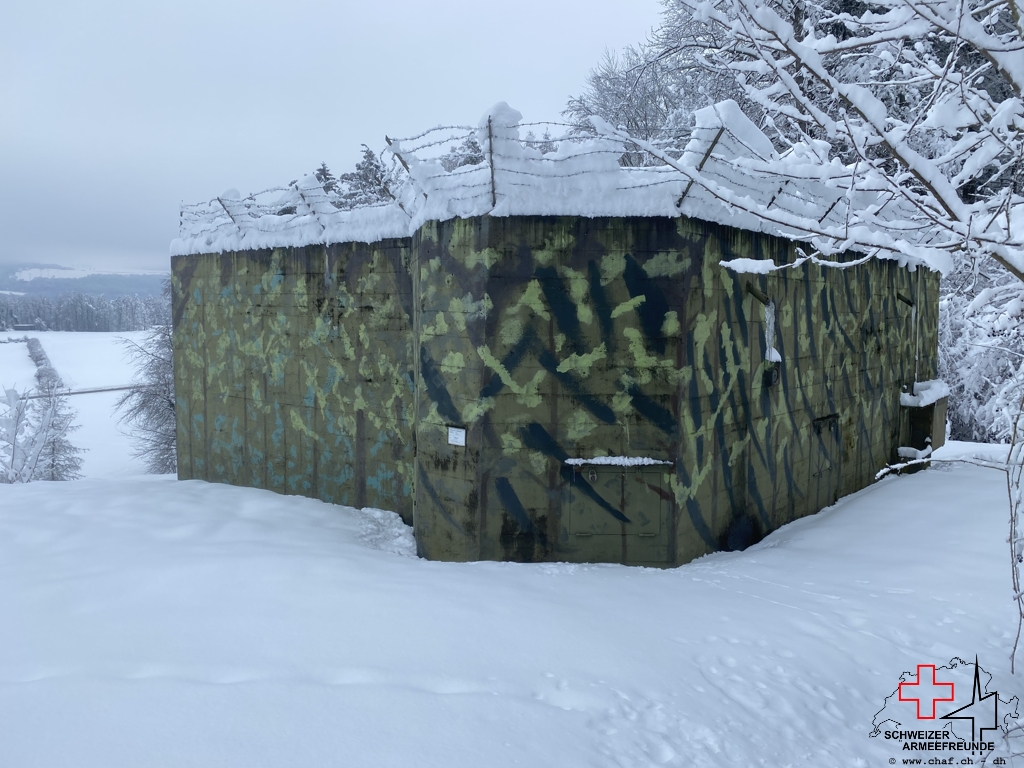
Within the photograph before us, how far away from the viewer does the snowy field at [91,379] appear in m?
35.6

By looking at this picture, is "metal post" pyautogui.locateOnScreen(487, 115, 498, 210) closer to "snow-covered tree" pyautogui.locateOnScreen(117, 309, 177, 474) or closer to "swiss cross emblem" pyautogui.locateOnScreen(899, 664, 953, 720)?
"swiss cross emblem" pyautogui.locateOnScreen(899, 664, 953, 720)

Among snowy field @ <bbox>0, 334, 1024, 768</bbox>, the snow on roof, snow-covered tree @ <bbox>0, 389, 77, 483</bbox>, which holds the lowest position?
snow-covered tree @ <bbox>0, 389, 77, 483</bbox>

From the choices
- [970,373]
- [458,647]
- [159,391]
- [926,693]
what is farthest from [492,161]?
[159,391]

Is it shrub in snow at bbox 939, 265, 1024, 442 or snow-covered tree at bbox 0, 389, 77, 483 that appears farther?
snow-covered tree at bbox 0, 389, 77, 483

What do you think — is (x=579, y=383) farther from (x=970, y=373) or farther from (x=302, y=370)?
(x=970, y=373)

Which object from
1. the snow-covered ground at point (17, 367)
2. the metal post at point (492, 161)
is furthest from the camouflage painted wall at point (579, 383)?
the snow-covered ground at point (17, 367)

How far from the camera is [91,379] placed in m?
61.4

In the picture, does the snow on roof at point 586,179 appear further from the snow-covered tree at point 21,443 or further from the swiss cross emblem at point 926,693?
the snow-covered tree at point 21,443

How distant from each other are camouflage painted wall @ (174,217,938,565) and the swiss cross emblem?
252 centimetres

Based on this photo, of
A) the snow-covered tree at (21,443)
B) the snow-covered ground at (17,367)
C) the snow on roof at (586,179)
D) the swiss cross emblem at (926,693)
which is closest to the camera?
the swiss cross emblem at (926,693)

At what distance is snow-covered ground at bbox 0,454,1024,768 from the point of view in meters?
3.46

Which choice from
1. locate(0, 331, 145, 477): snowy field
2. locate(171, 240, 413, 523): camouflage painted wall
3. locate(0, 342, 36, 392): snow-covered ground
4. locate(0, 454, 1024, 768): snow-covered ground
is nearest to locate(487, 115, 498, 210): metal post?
locate(171, 240, 413, 523): camouflage painted wall

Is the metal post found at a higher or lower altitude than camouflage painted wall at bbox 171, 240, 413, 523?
higher

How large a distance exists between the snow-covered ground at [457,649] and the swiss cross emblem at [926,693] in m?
0.10
